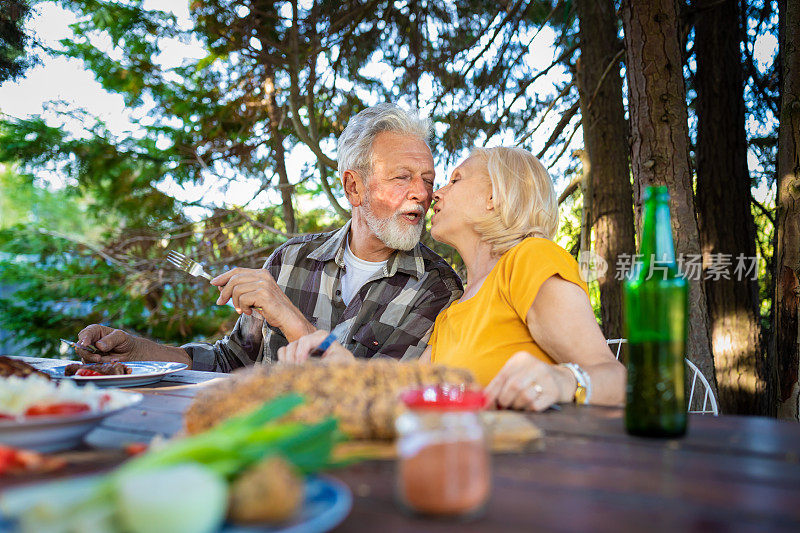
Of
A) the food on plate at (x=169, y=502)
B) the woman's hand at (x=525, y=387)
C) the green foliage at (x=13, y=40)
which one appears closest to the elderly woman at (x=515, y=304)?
the woman's hand at (x=525, y=387)

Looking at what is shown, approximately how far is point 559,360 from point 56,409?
1.25m

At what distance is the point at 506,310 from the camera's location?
6.20 feet

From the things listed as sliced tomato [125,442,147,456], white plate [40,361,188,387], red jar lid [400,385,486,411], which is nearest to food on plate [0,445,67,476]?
sliced tomato [125,442,147,456]

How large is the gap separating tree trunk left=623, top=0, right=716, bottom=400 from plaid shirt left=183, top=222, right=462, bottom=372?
1381mm

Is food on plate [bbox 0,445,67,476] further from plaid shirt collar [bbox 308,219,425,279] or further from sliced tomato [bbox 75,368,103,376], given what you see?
plaid shirt collar [bbox 308,219,425,279]

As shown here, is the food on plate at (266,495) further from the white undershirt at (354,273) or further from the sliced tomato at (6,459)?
the white undershirt at (354,273)

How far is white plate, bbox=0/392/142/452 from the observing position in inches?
37.5

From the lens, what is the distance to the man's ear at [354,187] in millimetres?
2893

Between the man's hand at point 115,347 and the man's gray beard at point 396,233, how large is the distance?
101 centimetres

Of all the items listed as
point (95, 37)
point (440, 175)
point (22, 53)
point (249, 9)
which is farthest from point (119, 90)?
point (440, 175)

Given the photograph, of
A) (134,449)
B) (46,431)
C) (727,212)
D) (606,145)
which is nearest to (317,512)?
(134,449)

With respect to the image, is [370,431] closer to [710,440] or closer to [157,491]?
[157,491]

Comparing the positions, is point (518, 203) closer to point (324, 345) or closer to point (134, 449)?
point (324, 345)

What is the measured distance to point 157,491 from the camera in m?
0.53
